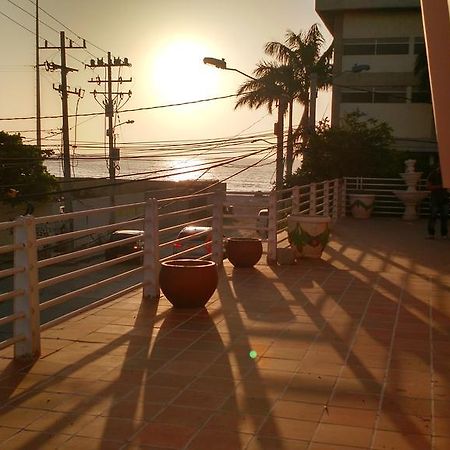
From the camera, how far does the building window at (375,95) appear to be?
34.1 metres

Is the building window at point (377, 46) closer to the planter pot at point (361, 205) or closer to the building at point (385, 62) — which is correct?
the building at point (385, 62)

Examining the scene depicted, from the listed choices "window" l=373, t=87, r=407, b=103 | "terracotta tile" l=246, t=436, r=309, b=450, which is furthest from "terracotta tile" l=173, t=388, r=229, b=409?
"window" l=373, t=87, r=407, b=103

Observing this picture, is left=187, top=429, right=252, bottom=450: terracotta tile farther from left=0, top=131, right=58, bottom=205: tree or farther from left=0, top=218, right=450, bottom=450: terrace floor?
left=0, top=131, right=58, bottom=205: tree

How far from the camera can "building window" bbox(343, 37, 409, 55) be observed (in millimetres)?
33812

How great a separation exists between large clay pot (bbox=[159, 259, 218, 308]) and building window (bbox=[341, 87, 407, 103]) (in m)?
28.8

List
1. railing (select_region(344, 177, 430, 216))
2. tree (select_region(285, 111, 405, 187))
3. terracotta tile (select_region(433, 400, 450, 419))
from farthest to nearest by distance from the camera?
1. tree (select_region(285, 111, 405, 187))
2. railing (select_region(344, 177, 430, 216))
3. terracotta tile (select_region(433, 400, 450, 419))

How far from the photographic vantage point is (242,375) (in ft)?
16.5

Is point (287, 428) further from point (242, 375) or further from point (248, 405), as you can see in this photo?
point (242, 375)

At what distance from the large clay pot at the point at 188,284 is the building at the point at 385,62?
90.9 feet

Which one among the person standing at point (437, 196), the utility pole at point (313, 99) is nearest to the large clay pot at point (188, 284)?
the person standing at point (437, 196)

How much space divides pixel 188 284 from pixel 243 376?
2305 millimetres

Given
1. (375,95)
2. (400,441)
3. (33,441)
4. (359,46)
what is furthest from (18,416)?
(359,46)

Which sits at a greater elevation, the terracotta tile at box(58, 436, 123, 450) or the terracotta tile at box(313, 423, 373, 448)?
the terracotta tile at box(58, 436, 123, 450)

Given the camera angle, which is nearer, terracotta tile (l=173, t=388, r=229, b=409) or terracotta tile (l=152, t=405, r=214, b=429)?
terracotta tile (l=152, t=405, r=214, b=429)
